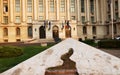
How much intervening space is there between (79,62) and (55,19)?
73.1 meters

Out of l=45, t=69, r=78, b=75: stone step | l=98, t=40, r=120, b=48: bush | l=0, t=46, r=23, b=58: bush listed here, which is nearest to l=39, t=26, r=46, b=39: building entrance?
l=98, t=40, r=120, b=48: bush

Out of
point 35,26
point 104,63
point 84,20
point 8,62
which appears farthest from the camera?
point 84,20

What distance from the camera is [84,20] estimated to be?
93875 millimetres

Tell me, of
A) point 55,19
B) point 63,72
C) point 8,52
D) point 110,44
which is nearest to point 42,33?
point 55,19

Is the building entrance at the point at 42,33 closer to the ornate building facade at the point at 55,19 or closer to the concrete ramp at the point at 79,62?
the ornate building facade at the point at 55,19

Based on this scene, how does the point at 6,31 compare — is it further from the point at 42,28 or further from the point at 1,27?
the point at 42,28

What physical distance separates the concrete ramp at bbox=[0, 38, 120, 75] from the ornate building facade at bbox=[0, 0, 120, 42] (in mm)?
65278

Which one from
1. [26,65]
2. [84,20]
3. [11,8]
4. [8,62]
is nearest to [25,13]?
[11,8]

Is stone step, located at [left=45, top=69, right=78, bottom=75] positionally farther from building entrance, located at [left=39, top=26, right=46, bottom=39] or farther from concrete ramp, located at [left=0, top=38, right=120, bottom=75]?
building entrance, located at [left=39, top=26, right=46, bottom=39]

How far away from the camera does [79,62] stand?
1861cm

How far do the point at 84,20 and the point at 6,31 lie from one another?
22.4 m

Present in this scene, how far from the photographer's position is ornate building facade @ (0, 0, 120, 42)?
8750cm

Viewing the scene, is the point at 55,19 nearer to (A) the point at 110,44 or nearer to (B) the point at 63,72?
(A) the point at 110,44

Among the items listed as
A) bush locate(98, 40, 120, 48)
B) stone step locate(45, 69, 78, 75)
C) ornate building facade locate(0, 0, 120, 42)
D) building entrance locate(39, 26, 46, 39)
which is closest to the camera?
stone step locate(45, 69, 78, 75)
